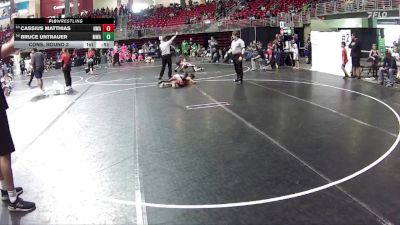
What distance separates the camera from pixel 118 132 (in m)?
7.97

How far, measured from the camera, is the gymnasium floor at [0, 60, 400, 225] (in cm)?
431

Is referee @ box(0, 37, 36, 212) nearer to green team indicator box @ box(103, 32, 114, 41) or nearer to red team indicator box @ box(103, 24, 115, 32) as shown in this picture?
green team indicator box @ box(103, 32, 114, 41)

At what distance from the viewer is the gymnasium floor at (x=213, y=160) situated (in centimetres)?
431

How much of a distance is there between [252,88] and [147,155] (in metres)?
7.25

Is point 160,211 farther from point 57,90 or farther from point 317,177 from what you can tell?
point 57,90

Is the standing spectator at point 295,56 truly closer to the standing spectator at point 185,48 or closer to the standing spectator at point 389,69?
the standing spectator at point 389,69

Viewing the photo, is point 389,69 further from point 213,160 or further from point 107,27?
point 213,160

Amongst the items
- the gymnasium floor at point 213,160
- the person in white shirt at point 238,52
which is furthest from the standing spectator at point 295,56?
the gymnasium floor at point 213,160

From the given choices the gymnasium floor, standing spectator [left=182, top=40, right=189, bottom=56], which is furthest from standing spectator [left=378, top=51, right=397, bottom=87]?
standing spectator [left=182, top=40, right=189, bottom=56]

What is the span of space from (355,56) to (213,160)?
36.6ft
